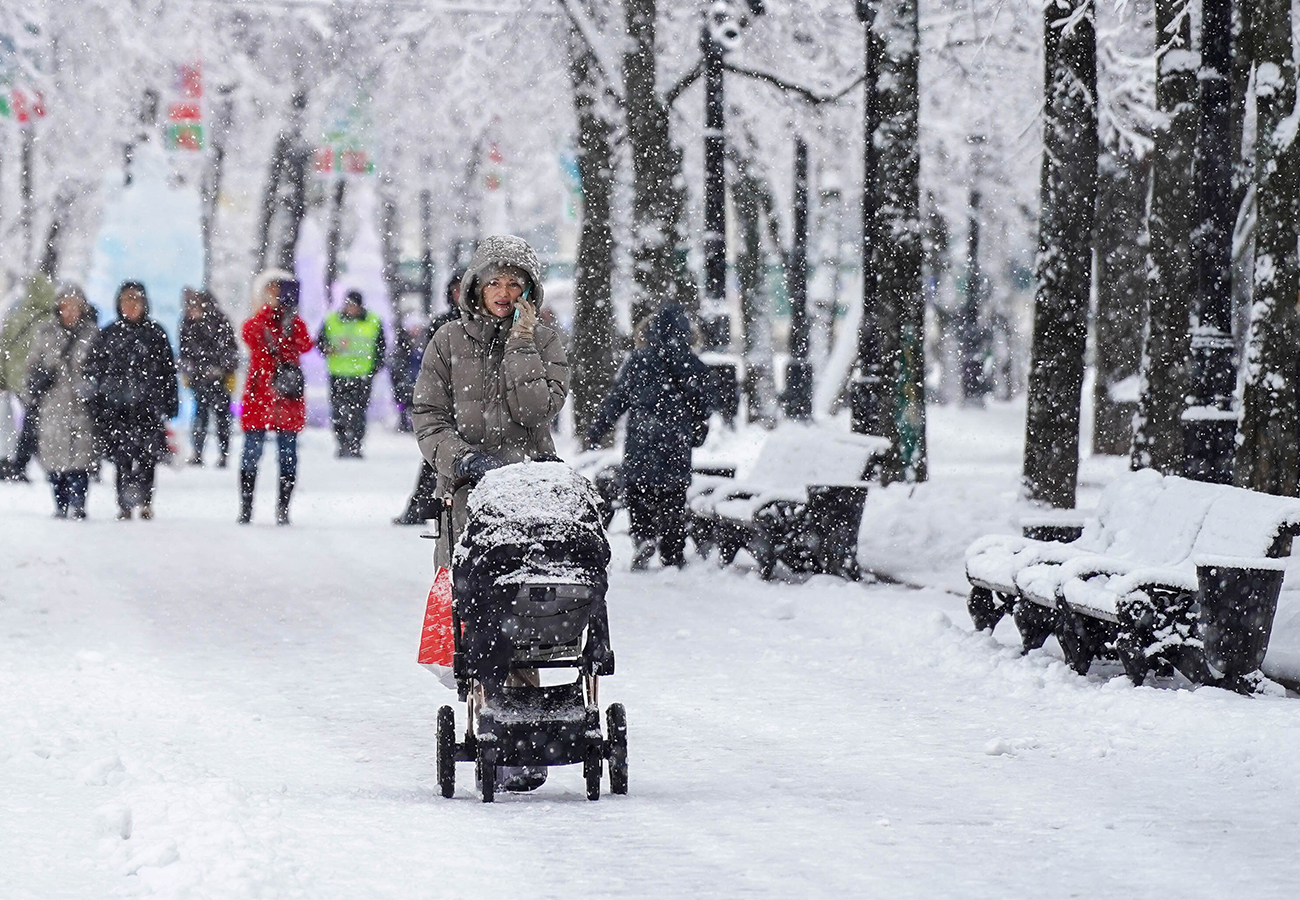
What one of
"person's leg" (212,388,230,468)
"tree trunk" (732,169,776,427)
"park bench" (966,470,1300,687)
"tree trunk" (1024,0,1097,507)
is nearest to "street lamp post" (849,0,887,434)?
"tree trunk" (1024,0,1097,507)

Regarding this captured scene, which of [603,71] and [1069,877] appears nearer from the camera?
[1069,877]

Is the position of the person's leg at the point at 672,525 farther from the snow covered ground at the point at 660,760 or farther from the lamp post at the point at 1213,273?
the lamp post at the point at 1213,273

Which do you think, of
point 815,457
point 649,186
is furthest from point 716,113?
point 815,457

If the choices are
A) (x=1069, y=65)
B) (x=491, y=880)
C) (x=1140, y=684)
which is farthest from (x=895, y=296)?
(x=491, y=880)

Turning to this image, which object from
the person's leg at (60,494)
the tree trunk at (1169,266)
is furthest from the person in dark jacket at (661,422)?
the person's leg at (60,494)

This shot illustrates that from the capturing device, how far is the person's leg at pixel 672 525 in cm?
1547

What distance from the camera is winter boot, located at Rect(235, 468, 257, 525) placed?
18.7m

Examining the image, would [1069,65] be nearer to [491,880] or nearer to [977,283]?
[491,880]

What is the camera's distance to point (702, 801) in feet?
24.1

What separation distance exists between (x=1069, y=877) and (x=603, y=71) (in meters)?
20.4

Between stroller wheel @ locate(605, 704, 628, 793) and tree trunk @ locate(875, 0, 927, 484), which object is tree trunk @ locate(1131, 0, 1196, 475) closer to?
tree trunk @ locate(875, 0, 927, 484)

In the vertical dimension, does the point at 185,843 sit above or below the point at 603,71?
below

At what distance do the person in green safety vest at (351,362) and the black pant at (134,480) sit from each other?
8.81 meters

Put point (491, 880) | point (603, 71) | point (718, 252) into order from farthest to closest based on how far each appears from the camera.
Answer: point (603, 71), point (718, 252), point (491, 880)
